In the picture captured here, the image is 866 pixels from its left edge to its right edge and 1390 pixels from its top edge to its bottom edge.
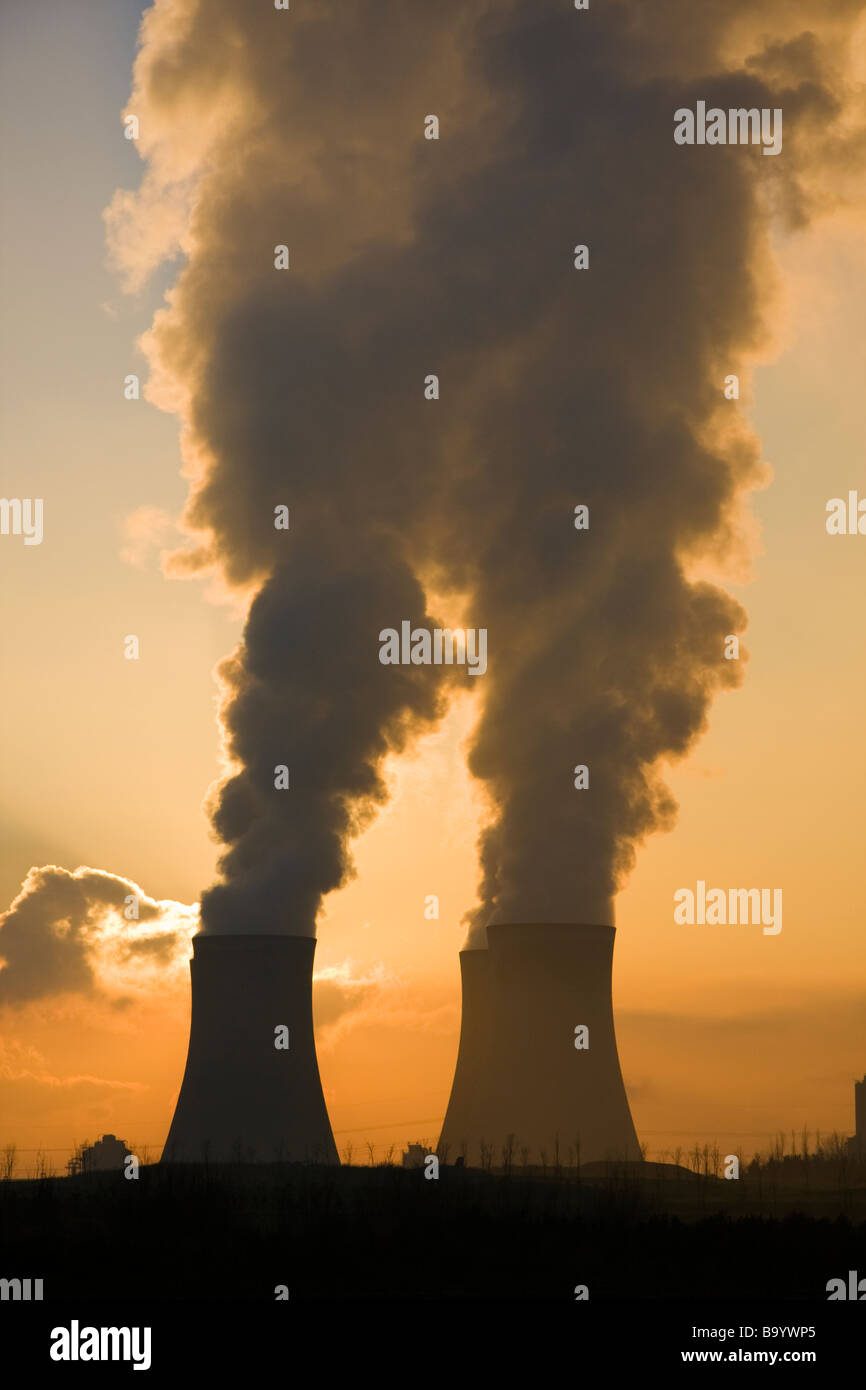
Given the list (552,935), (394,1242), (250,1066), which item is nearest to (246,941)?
(250,1066)

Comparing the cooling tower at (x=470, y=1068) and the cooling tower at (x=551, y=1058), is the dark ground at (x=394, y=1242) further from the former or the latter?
the cooling tower at (x=470, y=1068)

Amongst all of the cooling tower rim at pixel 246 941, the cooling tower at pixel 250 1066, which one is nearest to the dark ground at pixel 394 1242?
the cooling tower at pixel 250 1066

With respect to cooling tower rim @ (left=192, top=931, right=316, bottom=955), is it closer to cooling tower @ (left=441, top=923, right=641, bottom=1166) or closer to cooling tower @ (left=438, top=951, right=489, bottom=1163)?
cooling tower @ (left=441, top=923, right=641, bottom=1166)

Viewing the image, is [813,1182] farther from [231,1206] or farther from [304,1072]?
[231,1206]

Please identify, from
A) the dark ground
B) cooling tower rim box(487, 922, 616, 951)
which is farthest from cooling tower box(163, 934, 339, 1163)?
cooling tower rim box(487, 922, 616, 951)
